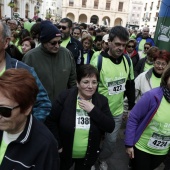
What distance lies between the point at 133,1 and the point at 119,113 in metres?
88.2

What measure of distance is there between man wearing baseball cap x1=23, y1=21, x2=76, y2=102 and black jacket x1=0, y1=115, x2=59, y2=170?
54.0 inches

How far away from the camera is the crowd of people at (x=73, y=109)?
1329 mm

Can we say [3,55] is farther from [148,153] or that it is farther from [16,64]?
[148,153]

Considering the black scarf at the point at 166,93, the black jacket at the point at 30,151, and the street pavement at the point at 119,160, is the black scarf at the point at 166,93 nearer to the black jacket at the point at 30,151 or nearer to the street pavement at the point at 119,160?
the black jacket at the point at 30,151

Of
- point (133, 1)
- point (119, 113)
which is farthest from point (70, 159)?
point (133, 1)

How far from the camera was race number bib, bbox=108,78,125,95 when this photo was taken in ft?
9.52

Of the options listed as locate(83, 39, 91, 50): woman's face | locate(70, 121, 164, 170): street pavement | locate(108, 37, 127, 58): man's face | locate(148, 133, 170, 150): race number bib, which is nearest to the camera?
locate(148, 133, 170, 150): race number bib

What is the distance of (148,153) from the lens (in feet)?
7.93

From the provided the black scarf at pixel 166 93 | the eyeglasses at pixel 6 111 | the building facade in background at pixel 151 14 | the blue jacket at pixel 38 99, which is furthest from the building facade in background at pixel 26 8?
the building facade in background at pixel 151 14

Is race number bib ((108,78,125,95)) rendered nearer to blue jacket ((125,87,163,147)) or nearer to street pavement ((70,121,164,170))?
blue jacket ((125,87,163,147))

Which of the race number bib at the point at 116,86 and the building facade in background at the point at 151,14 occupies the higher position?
the building facade in background at the point at 151,14

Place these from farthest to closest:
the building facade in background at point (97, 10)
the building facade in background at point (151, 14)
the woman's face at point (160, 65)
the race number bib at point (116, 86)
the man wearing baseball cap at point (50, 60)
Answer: the building facade in background at point (97, 10), the building facade in background at point (151, 14), the woman's face at point (160, 65), the race number bib at point (116, 86), the man wearing baseball cap at point (50, 60)

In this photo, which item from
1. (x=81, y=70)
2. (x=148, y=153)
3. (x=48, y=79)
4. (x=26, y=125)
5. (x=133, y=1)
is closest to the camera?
(x=26, y=125)

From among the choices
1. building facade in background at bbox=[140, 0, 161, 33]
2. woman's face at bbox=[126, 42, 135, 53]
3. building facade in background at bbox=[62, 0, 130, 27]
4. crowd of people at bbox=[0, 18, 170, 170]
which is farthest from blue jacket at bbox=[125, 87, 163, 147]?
building facade in background at bbox=[62, 0, 130, 27]
